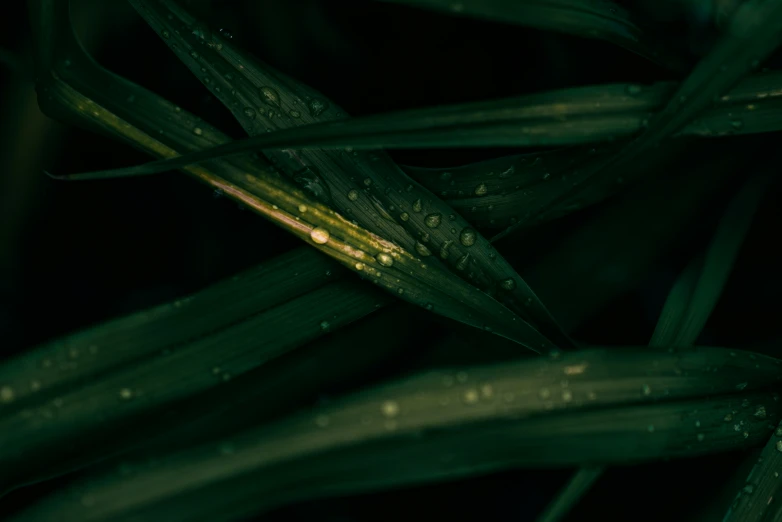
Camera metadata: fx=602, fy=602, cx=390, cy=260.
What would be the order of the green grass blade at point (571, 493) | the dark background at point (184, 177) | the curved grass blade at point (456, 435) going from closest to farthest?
the curved grass blade at point (456, 435), the green grass blade at point (571, 493), the dark background at point (184, 177)

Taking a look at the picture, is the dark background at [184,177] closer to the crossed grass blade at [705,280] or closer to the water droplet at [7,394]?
the crossed grass blade at [705,280]

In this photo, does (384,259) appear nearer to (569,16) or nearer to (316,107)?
(316,107)

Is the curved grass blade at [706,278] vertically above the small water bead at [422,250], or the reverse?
the small water bead at [422,250]

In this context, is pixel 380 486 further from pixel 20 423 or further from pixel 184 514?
pixel 20 423

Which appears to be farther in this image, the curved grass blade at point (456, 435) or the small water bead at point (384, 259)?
the small water bead at point (384, 259)

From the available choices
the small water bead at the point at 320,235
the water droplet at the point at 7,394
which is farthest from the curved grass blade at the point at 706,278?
the water droplet at the point at 7,394

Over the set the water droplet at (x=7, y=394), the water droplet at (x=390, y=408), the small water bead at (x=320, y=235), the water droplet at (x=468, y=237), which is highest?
the small water bead at (x=320, y=235)

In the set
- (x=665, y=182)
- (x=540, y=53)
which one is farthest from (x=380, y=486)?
(x=540, y=53)
